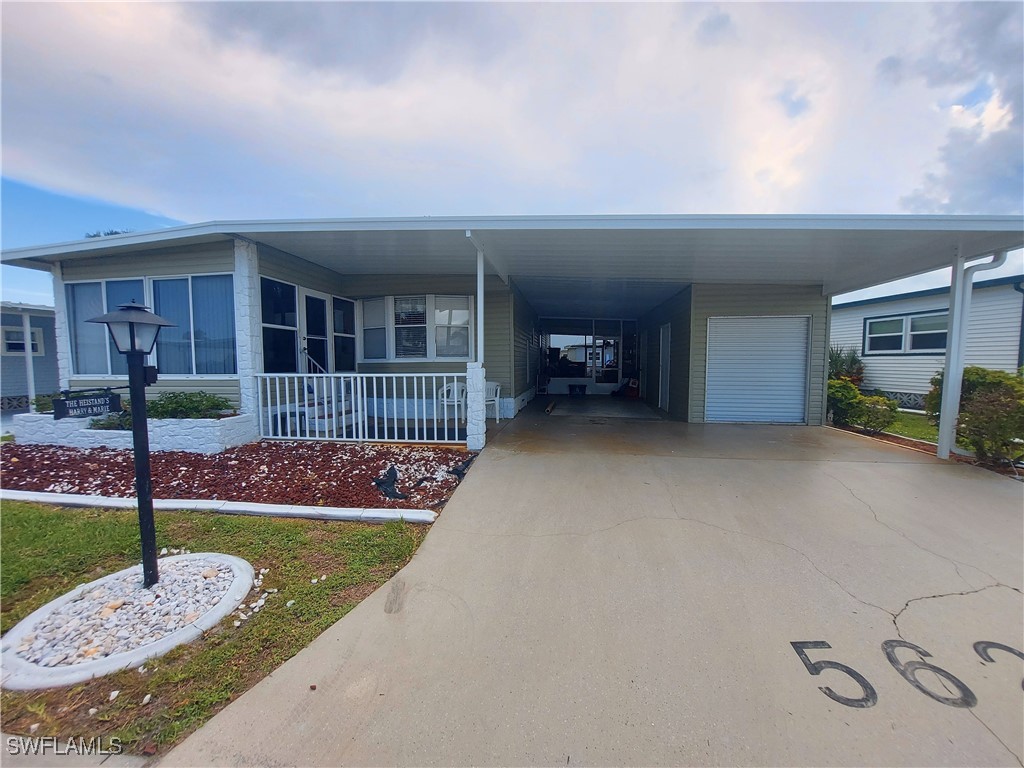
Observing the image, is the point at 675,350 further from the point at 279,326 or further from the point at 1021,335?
the point at 279,326

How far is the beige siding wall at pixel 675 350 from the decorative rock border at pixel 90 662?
8082 mm

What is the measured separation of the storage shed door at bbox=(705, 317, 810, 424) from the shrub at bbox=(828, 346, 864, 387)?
623 centimetres

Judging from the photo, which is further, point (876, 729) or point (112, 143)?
point (112, 143)

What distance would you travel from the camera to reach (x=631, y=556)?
2971mm

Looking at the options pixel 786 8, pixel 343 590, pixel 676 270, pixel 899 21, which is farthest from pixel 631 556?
pixel 899 21

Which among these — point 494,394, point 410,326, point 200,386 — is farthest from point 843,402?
point 200,386

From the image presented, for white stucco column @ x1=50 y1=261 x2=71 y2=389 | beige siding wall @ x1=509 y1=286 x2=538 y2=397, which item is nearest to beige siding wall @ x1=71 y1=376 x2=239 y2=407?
white stucco column @ x1=50 y1=261 x2=71 y2=389

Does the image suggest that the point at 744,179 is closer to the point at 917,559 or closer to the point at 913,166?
the point at 913,166

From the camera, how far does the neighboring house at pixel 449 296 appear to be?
5.20 meters

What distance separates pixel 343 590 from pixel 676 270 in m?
6.81

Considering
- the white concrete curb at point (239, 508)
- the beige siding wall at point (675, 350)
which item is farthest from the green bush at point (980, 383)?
the white concrete curb at point (239, 508)

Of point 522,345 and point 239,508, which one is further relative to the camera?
point 522,345

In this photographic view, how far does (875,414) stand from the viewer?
7.52 metres

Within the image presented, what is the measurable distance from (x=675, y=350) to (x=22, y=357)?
60.0 ft
